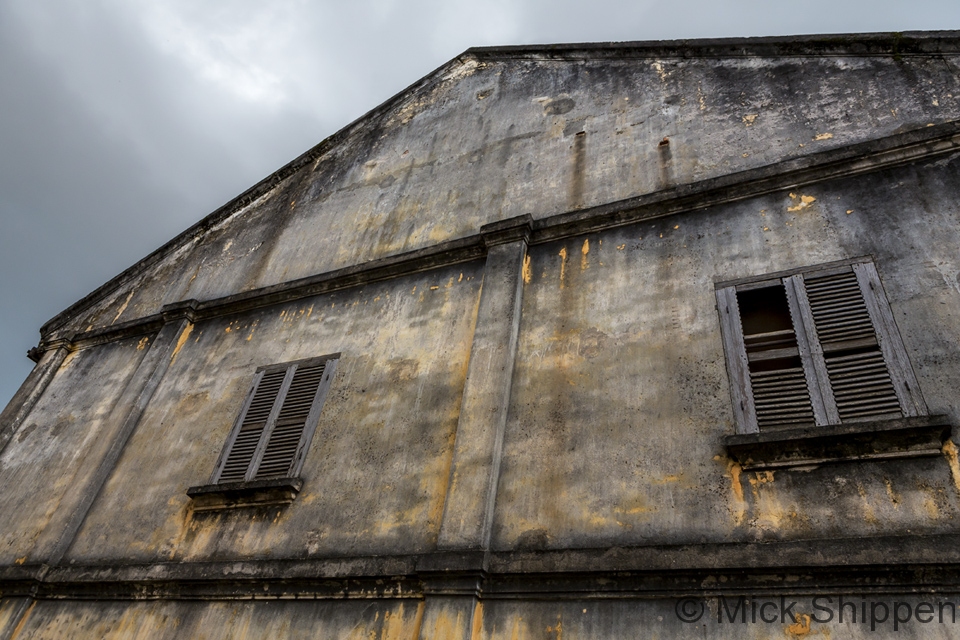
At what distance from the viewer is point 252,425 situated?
21.3 feet

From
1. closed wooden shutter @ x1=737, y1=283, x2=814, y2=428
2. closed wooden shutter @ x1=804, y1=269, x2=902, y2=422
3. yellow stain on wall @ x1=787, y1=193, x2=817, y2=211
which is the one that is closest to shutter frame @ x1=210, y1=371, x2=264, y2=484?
closed wooden shutter @ x1=737, y1=283, x2=814, y2=428

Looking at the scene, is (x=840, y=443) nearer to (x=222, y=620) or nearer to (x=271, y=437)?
(x=222, y=620)

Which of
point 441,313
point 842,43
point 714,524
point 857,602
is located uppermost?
point 842,43

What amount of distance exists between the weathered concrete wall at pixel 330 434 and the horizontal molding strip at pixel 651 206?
180 mm

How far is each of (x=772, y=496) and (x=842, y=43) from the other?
16.5ft

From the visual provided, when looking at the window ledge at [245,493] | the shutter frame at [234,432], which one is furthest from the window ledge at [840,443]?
the shutter frame at [234,432]

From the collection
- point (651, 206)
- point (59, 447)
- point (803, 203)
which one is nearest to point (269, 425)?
point (59, 447)

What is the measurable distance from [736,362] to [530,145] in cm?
425

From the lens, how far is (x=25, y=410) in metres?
8.53

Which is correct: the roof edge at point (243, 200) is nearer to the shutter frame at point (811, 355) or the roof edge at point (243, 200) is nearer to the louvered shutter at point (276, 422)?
the louvered shutter at point (276, 422)

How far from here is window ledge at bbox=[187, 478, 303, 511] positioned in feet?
18.6

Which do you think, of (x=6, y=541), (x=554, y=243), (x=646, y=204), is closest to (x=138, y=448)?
(x=6, y=541)

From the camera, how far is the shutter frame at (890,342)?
4020 mm

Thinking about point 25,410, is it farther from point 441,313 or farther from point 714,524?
point 714,524
